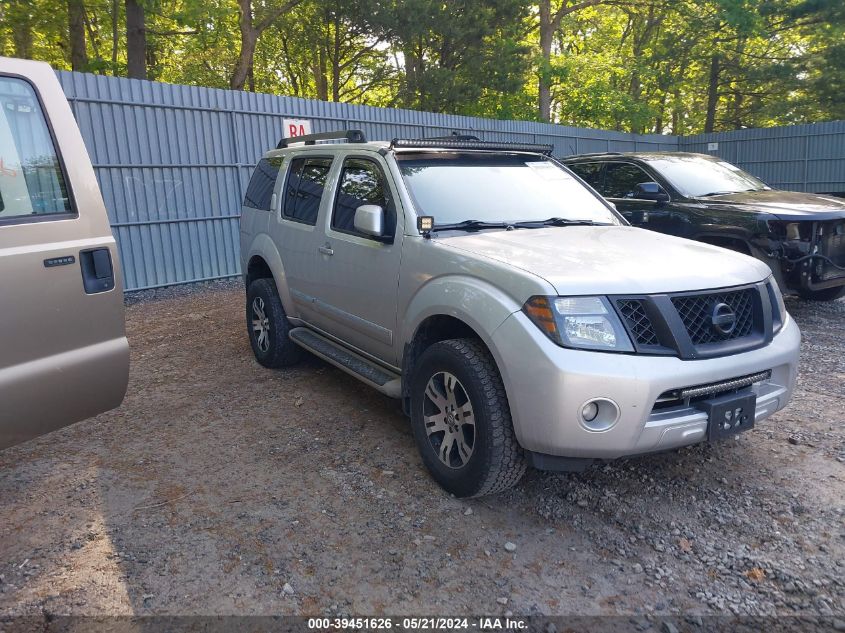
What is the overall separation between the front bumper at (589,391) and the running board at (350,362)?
3.54 ft

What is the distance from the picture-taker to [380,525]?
10.3 ft

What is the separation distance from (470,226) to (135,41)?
1473 cm

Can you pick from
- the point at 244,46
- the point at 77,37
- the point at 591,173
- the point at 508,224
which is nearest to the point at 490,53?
the point at 244,46

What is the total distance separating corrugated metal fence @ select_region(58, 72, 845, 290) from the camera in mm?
8914

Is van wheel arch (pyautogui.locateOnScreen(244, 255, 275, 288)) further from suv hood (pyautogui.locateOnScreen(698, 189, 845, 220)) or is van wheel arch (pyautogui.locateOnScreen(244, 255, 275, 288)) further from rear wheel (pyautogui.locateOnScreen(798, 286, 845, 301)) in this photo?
rear wheel (pyautogui.locateOnScreen(798, 286, 845, 301))

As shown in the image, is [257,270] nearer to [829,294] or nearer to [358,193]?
[358,193]

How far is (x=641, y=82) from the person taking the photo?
29578mm

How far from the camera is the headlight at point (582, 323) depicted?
9.25 feet

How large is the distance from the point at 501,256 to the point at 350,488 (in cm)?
150

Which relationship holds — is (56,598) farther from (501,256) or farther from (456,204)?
(456,204)

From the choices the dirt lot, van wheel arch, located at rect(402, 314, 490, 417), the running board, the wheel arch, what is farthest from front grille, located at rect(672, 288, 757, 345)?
the wheel arch

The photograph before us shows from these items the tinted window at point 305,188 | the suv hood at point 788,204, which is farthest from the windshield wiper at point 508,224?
the suv hood at point 788,204

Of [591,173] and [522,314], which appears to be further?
[591,173]

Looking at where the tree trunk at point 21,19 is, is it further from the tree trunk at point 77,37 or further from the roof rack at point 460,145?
the roof rack at point 460,145
